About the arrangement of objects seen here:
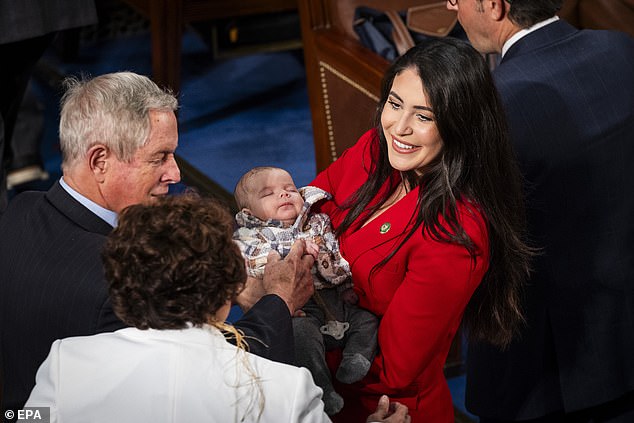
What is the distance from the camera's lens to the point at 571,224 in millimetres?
2961

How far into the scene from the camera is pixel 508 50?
116 inches

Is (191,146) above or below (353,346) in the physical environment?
below

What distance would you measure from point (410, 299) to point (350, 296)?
9.3 inches

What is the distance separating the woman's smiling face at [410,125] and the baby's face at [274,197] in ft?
1.04

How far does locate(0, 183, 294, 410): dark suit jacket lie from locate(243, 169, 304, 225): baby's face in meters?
0.42

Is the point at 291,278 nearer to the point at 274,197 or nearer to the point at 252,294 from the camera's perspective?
the point at 252,294

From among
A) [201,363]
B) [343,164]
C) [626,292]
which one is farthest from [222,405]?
[626,292]

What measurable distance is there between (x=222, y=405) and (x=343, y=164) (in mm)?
1093

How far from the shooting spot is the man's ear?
2357mm

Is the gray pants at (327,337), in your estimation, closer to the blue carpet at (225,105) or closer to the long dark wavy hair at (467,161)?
the long dark wavy hair at (467,161)

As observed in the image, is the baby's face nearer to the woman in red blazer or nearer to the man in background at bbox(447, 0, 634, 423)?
the woman in red blazer

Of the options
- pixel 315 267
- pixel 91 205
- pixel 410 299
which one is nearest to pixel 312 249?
pixel 315 267

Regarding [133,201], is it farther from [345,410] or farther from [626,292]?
[626,292]

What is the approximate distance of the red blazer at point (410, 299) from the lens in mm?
2342
